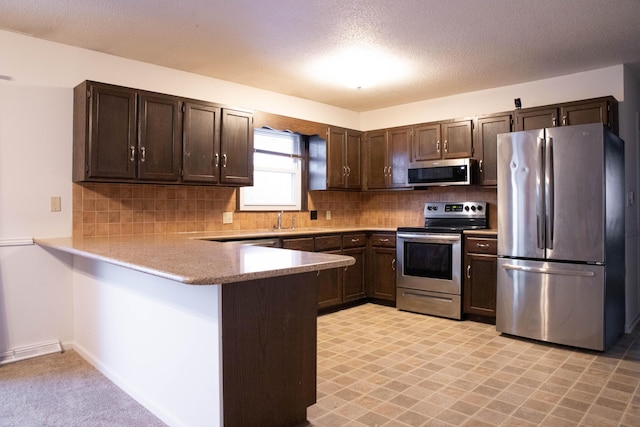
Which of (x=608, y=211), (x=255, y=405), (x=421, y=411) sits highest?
(x=608, y=211)

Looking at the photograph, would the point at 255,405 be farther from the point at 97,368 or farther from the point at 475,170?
the point at 475,170

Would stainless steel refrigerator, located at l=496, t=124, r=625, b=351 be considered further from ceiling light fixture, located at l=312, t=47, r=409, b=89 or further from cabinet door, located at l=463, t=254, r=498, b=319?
ceiling light fixture, located at l=312, t=47, r=409, b=89

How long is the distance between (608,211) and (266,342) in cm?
296

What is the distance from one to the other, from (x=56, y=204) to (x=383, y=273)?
3278 mm

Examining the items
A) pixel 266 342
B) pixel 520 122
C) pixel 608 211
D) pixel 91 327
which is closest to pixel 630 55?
pixel 520 122

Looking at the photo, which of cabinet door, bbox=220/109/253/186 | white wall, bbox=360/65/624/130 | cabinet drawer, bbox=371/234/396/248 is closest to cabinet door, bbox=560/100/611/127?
white wall, bbox=360/65/624/130

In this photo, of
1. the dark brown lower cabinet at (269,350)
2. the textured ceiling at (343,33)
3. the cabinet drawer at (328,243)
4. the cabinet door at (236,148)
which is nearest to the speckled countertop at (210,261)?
the dark brown lower cabinet at (269,350)

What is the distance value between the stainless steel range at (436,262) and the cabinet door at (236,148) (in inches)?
71.0

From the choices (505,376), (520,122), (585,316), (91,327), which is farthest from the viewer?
(520,122)

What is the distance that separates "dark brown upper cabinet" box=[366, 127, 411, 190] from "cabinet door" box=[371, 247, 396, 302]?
2.77 feet

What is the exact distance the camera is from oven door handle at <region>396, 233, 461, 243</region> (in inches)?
170

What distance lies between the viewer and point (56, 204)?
3373mm

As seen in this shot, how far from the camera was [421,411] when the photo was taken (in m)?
2.39

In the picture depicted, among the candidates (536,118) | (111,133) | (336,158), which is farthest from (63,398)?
(536,118)
